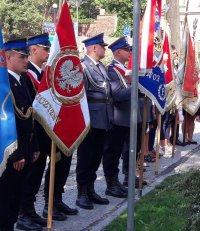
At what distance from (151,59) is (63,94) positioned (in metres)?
1.20

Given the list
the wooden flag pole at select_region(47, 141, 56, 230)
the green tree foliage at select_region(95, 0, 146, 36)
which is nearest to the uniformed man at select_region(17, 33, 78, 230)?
the wooden flag pole at select_region(47, 141, 56, 230)

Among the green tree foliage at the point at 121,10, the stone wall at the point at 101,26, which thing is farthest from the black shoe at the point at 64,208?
the stone wall at the point at 101,26

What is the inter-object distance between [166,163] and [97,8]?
5846 cm

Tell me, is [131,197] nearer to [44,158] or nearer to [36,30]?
[44,158]

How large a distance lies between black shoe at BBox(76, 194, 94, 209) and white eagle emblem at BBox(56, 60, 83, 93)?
1580 millimetres

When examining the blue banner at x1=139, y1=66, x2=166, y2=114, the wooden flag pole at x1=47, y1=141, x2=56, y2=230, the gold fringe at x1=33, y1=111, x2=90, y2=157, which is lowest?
the wooden flag pole at x1=47, y1=141, x2=56, y2=230

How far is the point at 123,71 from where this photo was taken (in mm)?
6902

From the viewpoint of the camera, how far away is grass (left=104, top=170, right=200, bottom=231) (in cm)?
551

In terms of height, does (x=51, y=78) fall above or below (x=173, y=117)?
above

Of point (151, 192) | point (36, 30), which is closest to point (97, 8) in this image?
point (36, 30)

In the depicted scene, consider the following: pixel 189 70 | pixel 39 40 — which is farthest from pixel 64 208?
pixel 189 70

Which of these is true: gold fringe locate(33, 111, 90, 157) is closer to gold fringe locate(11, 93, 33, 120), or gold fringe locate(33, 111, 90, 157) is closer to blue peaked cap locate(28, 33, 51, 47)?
gold fringe locate(11, 93, 33, 120)

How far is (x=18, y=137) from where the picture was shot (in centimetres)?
480

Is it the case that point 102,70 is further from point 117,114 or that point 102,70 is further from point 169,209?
point 169,209
